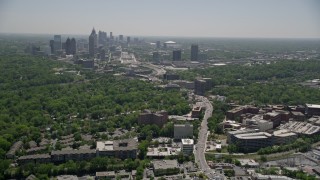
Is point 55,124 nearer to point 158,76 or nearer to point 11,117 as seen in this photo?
point 11,117

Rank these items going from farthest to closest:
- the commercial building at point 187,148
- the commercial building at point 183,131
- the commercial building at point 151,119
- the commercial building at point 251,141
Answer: the commercial building at point 151,119
the commercial building at point 183,131
the commercial building at point 251,141
the commercial building at point 187,148

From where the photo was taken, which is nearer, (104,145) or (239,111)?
(104,145)

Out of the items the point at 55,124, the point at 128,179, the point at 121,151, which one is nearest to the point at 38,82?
the point at 55,124

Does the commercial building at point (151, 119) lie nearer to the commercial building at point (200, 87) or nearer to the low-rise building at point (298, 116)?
the low-rise building at point (298, 116)

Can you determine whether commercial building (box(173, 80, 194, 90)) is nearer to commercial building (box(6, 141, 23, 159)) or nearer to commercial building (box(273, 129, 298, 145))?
commercial building (box(273, 129, 298, 145))

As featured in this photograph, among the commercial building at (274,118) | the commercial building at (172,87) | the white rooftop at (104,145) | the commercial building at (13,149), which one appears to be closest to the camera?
the commercial building at (13,149)

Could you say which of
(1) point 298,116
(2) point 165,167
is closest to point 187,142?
(2) point 165,167

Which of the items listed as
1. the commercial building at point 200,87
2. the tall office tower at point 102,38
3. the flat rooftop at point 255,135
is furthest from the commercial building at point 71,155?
the tall office tower at point 102,38

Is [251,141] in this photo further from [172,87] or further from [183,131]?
[172,87]
